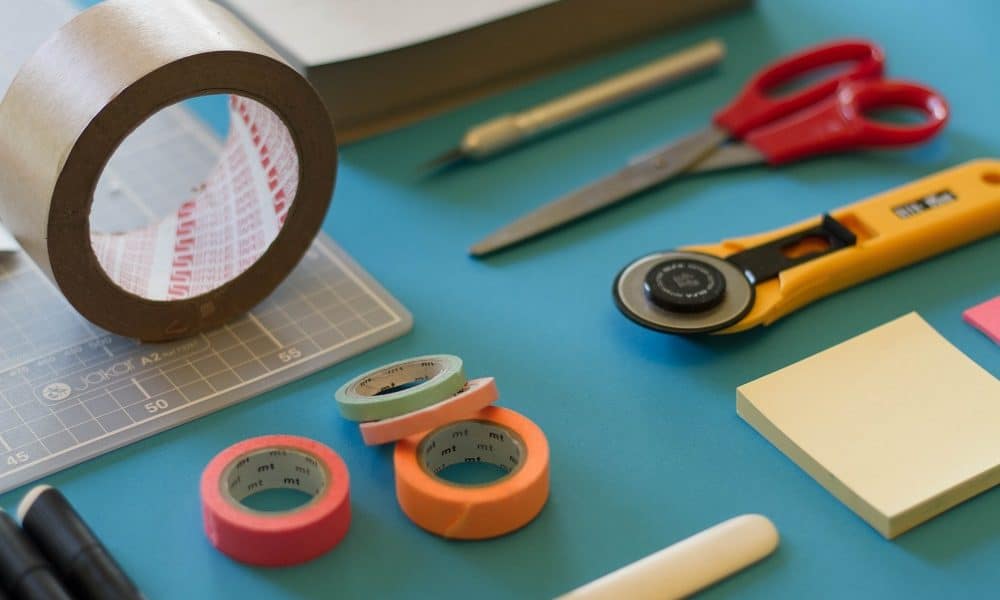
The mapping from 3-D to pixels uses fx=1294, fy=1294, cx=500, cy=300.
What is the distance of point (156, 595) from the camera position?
653 mm

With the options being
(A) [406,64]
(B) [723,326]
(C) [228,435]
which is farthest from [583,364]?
(A) [406,64]

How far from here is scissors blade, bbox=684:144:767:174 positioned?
97cm

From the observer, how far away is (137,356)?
80 centimetres

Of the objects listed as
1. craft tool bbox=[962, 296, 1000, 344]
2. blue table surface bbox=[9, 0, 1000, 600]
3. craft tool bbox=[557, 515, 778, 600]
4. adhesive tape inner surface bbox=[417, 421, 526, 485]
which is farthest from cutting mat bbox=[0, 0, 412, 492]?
craft tool bbox=[962, 296, 1000, 344]

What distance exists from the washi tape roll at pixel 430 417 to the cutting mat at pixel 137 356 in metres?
0.11

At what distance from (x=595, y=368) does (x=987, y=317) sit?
0.25 m

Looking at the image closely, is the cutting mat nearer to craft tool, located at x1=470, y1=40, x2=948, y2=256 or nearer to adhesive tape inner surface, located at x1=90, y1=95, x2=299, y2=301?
adhesive tape inner surface, located at x1=90, y1=95, x2=299, y2=301

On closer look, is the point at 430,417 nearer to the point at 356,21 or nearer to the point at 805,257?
the point at 805,257

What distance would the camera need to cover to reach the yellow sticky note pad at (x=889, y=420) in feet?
2.28

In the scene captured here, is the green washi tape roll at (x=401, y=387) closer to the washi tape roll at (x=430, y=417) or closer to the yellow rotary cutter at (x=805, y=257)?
the washi tape roll at (x=430, y=417)

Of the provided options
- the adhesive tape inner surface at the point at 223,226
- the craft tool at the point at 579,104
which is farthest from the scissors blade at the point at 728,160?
the adhesive tape inner surface at the point at 223,226

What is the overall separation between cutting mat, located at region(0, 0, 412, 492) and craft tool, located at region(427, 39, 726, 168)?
0.15 meters

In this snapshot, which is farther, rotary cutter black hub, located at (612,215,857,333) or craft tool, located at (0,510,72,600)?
rotary cutter black hub, located at (612,215,857,333)

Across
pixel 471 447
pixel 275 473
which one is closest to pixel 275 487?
pixel 275 473
